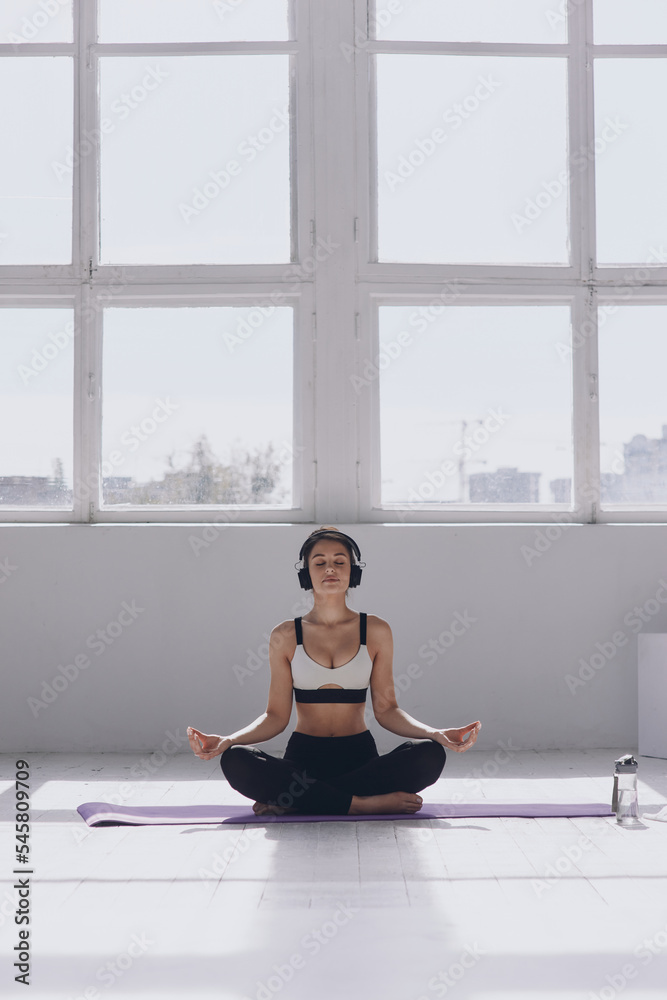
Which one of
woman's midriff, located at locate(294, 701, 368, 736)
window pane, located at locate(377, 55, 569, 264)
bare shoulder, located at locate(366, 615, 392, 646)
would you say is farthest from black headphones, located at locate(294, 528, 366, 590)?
window pane, located at locate(377, 55, 569, 264)

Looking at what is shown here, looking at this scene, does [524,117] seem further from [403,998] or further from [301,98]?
[403,998]

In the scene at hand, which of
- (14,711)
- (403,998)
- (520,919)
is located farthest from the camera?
(14,711)

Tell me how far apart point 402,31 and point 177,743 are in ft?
10.8

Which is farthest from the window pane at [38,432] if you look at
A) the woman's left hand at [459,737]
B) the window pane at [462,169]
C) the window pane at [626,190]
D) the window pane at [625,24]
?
the window pane at [625,24]

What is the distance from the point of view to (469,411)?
4422mm

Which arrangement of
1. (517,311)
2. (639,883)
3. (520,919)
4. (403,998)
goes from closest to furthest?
(403,998)
(520,919)
(639,883)
(517,311)

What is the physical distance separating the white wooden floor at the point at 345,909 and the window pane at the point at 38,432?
1.56 m

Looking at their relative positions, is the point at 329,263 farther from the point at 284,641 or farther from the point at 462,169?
the point at 284,641

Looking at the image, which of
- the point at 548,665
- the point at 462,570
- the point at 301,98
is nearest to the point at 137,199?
the point at 301,98

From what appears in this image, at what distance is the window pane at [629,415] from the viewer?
448 centimetres

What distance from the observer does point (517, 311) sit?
449cm

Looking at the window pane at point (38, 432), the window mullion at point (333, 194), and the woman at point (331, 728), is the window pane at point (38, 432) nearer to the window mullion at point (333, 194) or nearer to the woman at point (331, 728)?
the window mullion at point (333, 194)

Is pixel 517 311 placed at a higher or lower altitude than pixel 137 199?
lower

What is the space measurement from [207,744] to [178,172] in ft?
8.81
